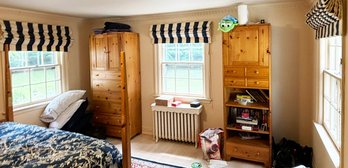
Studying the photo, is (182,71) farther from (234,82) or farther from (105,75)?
(105,75)

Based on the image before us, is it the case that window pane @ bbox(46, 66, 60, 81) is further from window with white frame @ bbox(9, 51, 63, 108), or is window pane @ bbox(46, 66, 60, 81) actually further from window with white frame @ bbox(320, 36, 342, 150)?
window with white frame @ bbox(320, 36, 342, 150)

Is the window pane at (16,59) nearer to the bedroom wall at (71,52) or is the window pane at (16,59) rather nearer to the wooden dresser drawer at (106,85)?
the bedroom wall at (71,52)

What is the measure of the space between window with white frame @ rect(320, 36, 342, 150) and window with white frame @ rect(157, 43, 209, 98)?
172 cm

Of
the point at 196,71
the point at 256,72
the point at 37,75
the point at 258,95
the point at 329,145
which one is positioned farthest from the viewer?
the point at 196,71

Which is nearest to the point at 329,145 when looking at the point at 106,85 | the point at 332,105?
the point at 332,105

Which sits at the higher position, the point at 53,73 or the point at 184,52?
the point at 184,52

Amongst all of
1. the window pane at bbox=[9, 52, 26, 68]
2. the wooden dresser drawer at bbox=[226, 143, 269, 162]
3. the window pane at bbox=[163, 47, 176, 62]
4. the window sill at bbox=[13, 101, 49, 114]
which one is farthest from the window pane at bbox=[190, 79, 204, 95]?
the window pane at bbox=[9, 52, 26, 68]

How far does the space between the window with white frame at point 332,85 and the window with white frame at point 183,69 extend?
1.72 meters

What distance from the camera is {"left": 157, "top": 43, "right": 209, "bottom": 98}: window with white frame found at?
13.7 feet

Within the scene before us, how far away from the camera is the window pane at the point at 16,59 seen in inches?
148

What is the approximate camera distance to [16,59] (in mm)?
3820

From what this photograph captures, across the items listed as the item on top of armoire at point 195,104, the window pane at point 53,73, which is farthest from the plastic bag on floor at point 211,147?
the window pane at point 53,73

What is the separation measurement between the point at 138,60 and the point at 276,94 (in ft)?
7.59

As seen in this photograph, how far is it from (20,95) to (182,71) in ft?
8.24
